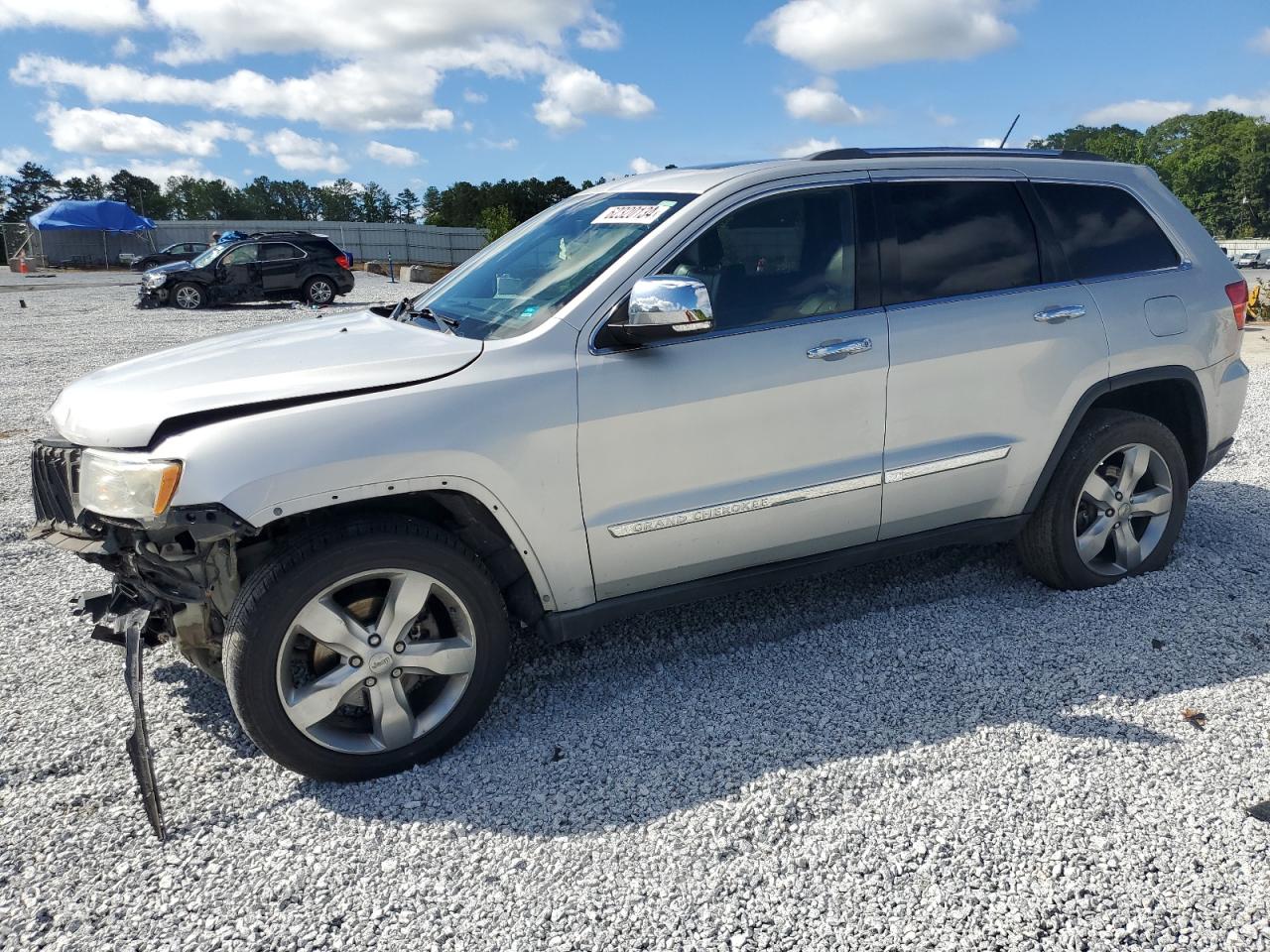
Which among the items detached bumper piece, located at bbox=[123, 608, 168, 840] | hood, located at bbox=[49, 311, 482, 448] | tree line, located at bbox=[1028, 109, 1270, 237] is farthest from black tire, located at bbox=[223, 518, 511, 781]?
tree line, located at bbox=[1028, 109, 1270, 237]

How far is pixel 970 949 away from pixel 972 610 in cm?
208

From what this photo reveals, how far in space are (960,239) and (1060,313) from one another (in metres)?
0.52

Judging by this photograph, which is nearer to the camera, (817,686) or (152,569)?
(152,569)

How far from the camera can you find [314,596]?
9.46 feet

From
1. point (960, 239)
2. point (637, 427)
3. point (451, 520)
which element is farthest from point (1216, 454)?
point (451, 520)

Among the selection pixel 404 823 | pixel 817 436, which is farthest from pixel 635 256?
pixel 404 823

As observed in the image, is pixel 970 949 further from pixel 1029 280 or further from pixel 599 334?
pixel 1029 280

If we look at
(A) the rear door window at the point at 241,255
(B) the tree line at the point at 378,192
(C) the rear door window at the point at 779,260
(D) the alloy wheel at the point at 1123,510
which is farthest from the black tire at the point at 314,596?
(B) the tree line at the point at 378,192

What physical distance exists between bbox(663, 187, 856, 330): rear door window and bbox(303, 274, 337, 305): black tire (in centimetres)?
2017

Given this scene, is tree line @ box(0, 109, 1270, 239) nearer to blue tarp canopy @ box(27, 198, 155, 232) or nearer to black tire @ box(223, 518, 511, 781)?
blue tarp canopy @ box(27, 198, 155, 232)

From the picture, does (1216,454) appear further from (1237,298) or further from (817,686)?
(817,686)

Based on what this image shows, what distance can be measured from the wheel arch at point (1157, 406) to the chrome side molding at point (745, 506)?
3.18ft

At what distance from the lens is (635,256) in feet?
10.9

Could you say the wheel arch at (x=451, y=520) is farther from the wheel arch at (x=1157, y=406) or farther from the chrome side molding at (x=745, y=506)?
the wheel arch at (x=1157, y=406)
